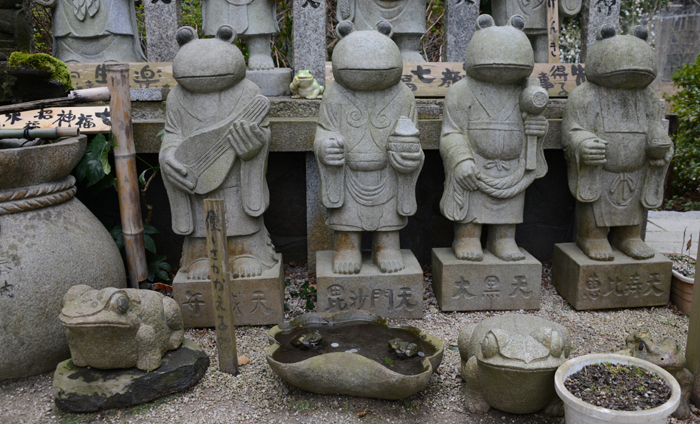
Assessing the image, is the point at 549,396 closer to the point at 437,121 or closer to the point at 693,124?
the point at 437,121

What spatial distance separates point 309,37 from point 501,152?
1.79 m

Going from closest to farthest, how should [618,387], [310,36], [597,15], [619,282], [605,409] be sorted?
1. [605,409]
2. [618,387]
3. [619,282]
4. [310,36]
5. [597,15]

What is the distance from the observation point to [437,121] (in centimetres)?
400

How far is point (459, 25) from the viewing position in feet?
15.6

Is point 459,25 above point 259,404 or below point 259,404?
above

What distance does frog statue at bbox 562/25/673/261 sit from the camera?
3.49 metres

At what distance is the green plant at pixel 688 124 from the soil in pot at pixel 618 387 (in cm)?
526

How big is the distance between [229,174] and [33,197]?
1073 mm

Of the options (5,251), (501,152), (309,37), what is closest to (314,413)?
(5,251)

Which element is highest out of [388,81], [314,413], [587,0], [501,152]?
[587,0]

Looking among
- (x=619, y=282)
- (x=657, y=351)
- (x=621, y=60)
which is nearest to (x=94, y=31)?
(x=621, y=60)

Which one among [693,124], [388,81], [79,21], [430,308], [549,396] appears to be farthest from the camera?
[693,124]

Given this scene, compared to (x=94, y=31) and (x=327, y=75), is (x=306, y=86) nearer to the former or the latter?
(x=327, y=75)

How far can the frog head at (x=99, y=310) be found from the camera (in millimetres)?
2547
